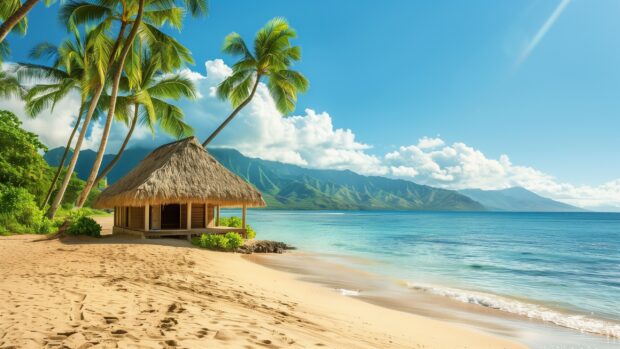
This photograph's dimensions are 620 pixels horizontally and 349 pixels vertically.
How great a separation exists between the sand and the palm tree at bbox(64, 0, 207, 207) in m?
7.59

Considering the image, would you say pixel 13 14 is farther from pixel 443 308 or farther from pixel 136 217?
pixel 443 308

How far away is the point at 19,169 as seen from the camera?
1714 centimetres

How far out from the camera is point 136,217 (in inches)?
562

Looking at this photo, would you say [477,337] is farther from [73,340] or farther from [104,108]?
[104,108]

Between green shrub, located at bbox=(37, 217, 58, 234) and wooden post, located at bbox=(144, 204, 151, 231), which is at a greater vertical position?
wooden post, located at bbox=(144, 204, 151, 231)

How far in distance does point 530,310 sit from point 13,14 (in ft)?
42.0

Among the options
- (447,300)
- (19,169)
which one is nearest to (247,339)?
(447,300)

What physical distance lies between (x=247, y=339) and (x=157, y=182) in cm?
976

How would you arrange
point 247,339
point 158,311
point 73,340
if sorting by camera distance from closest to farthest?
point 73,340
point 247,339
point 158,311

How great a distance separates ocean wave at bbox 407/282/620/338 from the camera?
6778 mm

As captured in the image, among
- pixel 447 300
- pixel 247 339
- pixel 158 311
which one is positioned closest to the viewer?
pixel 247 339

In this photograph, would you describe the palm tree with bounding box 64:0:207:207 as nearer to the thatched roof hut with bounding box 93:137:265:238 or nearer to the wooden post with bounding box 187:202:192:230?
the thatched roof hut with bounding box 93:137:265:238

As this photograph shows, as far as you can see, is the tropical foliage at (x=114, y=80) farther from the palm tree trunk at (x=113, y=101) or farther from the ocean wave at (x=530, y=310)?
the ocean wave at (x=530, y=310)

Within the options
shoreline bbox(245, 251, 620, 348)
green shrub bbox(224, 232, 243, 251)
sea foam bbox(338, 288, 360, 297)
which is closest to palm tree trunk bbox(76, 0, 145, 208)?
green shrub bbox(224, 232, 243, 251)
